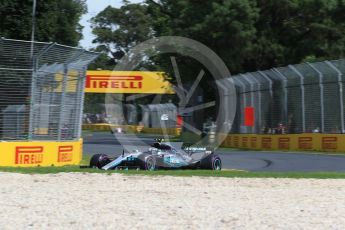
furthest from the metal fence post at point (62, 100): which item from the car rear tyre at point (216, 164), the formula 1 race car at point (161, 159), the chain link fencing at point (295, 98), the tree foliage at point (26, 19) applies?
the chain link fencing at point (295, 98)

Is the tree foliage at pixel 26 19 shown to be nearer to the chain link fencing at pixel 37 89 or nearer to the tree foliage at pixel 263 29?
the chain link fencing at pixel 37 89

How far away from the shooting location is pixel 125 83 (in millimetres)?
53375

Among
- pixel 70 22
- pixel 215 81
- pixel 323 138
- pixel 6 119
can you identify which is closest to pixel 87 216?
pixel 6 119

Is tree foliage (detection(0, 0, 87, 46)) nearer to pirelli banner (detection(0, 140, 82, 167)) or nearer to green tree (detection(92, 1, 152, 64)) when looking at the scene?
pirelli banner (detection(0, 140, 82, 167))

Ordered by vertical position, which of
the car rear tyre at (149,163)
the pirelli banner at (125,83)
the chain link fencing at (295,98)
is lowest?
the car rear tyre at (149,163)

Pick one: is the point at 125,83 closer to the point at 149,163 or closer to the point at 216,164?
the point at 216,164

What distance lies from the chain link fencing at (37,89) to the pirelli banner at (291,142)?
38.5 ft

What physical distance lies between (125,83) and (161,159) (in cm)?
3762

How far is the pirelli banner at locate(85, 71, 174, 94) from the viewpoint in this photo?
2099 inches

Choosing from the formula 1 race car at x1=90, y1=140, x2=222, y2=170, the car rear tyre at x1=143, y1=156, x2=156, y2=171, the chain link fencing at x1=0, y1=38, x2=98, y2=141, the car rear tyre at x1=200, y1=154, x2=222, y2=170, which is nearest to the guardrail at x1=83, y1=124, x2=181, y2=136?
the chain link fencing at x1=0, y1=38, x2=98, y2=141

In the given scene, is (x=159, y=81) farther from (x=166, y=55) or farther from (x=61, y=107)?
(x=61, y=107)

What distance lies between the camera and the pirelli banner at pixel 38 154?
16.7 meters

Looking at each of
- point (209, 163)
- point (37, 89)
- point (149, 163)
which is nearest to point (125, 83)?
point (37, 89)

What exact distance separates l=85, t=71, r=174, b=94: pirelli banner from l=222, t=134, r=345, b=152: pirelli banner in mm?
19015
